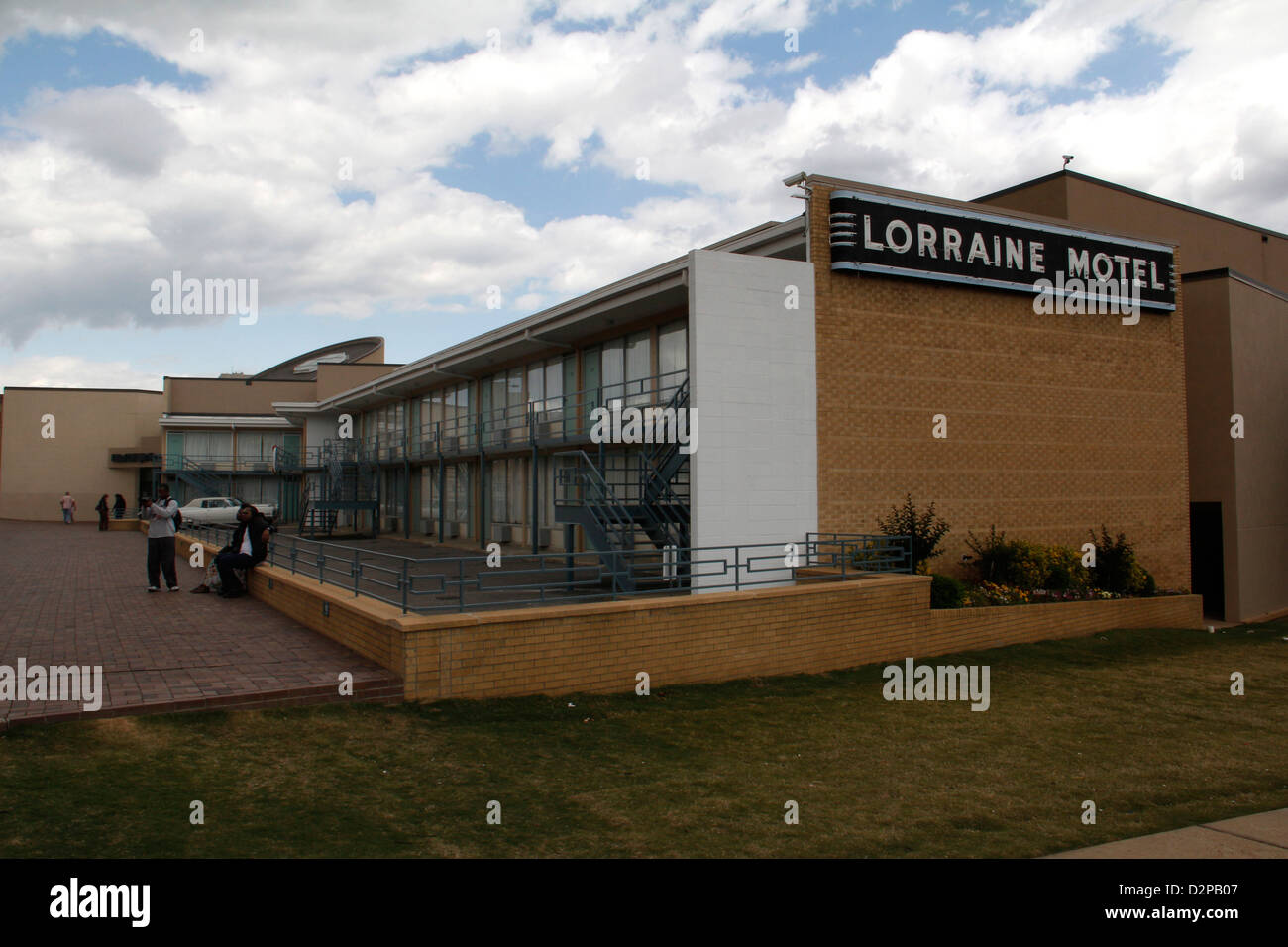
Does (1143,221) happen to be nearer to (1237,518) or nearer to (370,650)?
(1237,518)

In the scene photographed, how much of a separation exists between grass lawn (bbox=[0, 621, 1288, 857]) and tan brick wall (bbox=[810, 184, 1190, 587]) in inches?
255

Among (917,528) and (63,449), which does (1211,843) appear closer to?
(917,528)

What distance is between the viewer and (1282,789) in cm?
739

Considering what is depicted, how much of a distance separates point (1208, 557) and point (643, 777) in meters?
19.8

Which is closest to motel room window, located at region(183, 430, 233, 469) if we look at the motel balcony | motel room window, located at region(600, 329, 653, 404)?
the motel balcony

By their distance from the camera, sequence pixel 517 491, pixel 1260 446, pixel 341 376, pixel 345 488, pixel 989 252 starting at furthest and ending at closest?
pixel 341 376 < pixel 345 488 < pixel 517 491 < pixel 1260 446 < pixel 989 252

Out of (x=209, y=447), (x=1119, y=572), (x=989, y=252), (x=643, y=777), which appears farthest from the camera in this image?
(x=209, y=447)

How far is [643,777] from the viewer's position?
7316 mm

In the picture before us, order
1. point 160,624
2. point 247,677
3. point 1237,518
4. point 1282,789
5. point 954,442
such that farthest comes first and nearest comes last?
point 1237,518, point 954,442, point 160,624, point 247,677, point 1282,789

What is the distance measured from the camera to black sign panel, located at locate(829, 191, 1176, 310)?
15.8 metres

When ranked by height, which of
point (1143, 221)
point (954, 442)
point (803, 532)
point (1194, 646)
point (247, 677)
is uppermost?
point (1143, 221)

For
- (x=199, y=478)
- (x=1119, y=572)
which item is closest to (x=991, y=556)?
(x=1119, y=572)

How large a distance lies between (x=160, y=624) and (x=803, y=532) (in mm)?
9670
